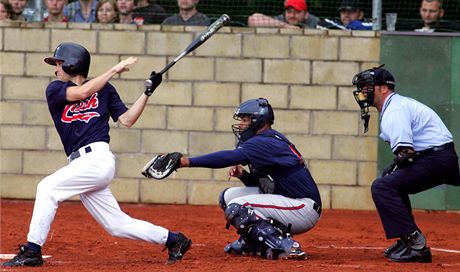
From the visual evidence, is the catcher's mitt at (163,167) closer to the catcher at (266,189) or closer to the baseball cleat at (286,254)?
the catcher at (266,189)

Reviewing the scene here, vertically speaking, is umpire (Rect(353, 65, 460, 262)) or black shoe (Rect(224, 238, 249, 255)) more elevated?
umpire (Rect(353, 65, 460, 262))

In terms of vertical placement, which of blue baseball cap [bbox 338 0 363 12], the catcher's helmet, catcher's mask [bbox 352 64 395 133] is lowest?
catcher's mask [bbox 352 64 395 133]

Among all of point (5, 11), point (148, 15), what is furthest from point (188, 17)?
point (5, 11)

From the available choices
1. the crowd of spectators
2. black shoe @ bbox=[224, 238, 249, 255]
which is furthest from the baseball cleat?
the crowd of spectators

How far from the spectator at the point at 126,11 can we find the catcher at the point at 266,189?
4241mm

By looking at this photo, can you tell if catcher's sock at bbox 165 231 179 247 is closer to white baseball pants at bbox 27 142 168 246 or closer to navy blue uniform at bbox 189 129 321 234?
white baseball pants at bbox 27 142 168 246

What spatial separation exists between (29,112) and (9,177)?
787mm

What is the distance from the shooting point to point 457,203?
11.6 metres

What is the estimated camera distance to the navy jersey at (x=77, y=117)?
7246 millimetres

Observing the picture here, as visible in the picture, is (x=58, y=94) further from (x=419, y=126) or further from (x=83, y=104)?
(x=419, y=126)

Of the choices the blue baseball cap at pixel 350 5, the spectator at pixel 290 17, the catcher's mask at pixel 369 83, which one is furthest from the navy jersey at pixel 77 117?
the blue baseball cap at pixel 350 5

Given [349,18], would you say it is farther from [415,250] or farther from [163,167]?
[163,167]

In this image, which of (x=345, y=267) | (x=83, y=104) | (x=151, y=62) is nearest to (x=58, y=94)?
(x=83, y=104)

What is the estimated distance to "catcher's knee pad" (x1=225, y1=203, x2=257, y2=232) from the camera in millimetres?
7555
